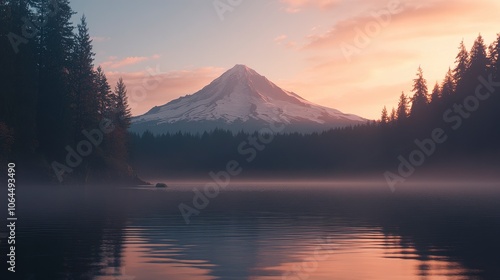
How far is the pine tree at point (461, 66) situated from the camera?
412ft

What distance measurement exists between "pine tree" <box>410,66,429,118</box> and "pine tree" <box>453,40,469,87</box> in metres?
8.40

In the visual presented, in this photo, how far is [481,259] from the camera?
21500mm

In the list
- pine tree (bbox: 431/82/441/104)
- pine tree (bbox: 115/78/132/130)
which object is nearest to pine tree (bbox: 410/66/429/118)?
pine tree (bbox: 431/82/441/104)

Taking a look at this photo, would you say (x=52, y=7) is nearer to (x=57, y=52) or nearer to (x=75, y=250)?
(x=57, y=52)

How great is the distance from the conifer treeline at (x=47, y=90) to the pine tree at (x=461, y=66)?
217ft

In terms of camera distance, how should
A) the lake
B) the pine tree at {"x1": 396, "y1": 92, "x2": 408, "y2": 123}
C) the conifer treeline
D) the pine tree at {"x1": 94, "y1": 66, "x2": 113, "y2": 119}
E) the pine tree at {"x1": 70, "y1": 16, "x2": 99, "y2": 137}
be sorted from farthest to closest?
the pine tree at {"x1": 396, "y1": 92, "x2": 408, "y2": 123}, the pine tree at {"x1": 94, "y1": 66, "x2": 113, "y2": 119}, the pine tree at {"x1": 70, "y1": 16, "x2": 99, "y2": 137}, the conifer treeline, the lake

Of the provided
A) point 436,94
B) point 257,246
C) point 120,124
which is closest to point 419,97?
point 436,94

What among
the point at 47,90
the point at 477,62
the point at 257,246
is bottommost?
the point at 257,246

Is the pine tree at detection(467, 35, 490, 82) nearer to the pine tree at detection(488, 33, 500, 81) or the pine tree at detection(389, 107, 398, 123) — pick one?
the pine tree at detection(488, 33, 500, 81)

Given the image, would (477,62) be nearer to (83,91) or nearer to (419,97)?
(419,97)

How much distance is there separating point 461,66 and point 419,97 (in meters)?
12.3

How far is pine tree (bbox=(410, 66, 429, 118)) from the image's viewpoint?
443 feet

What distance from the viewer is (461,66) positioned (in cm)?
12706

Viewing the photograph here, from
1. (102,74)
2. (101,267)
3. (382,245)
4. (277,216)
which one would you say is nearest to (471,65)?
(102,74)
